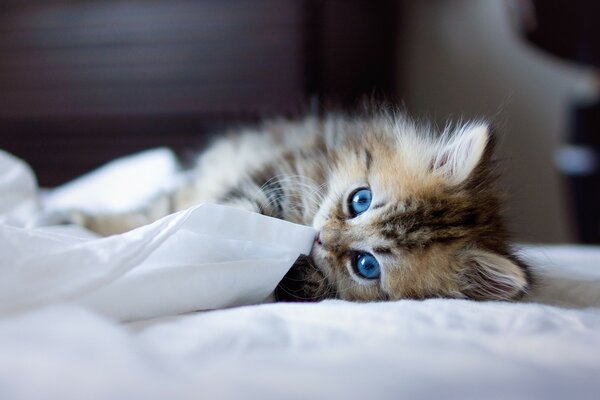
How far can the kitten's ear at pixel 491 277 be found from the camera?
40.6 inches

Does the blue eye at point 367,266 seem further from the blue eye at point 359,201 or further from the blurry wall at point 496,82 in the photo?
the blurry wall at point 496,82

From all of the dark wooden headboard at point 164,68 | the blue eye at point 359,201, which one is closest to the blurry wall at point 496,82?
the dark wooden headboard at point 164,68

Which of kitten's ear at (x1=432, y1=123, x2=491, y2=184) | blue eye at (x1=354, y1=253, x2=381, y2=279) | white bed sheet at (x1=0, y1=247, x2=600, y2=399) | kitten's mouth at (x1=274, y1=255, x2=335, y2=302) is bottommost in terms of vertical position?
kitten's mouth at (x1=274, y1=255, x2=335, y2=302)

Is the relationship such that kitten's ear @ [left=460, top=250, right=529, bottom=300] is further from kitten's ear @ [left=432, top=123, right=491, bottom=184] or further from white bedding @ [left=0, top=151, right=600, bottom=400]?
white bedding @ [left=0, top=151, right=600, bottom=400]

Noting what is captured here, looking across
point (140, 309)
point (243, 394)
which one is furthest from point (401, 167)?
point (243, 394)

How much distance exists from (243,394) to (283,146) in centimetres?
140

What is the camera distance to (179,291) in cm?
79

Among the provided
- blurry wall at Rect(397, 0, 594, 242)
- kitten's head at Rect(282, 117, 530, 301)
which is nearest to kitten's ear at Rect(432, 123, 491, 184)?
kitten's head at Rect(282, 117, 530, 301)

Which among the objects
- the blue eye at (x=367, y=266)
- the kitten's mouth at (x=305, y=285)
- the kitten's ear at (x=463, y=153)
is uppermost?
the kitten's ear at (x=463, y=153)

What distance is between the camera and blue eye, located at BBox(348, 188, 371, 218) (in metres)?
1.13

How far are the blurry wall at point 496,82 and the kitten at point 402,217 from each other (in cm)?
215

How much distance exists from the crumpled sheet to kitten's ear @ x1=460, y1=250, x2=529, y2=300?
0.99 feet

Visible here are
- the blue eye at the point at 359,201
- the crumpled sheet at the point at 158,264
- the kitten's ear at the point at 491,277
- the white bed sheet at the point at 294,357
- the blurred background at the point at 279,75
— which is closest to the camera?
the white bed sheet at the point at 294,357

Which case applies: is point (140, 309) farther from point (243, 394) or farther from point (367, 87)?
point (367, 87)
